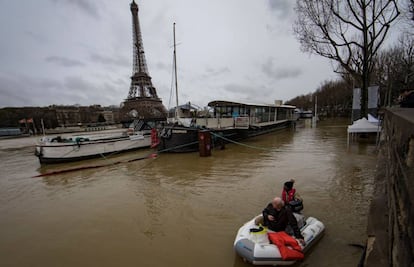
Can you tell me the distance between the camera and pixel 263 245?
3611 millimetres

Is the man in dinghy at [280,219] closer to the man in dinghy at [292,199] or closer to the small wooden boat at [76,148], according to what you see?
the man in dinghy at [292,199]

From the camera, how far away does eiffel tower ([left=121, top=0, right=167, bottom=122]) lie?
188ft

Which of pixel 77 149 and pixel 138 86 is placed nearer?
pixel 77 149

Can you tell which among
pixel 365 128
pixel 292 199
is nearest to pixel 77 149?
pixel 292 199

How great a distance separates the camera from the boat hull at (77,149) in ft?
44.9

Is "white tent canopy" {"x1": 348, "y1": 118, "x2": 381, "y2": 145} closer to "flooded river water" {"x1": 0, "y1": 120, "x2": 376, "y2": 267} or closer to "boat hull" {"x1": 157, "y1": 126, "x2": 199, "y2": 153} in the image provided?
"flooded river water" {"x1": 0, "y1": 120, "x2": 376, "y2": 267}

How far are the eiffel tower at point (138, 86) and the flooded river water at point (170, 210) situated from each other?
4915 cm

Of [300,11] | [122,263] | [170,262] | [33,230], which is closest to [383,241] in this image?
[170,262]

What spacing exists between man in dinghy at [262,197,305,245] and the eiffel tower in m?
56.0

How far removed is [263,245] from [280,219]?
2.07 ft

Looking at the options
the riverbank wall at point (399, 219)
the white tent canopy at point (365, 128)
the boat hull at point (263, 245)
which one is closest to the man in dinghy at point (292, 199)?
the boat hull at point (263, 245)

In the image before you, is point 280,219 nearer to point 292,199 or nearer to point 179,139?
point 292,199

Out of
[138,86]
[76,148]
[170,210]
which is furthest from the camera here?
[138,86]

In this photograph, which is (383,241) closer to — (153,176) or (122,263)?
(122,263)
